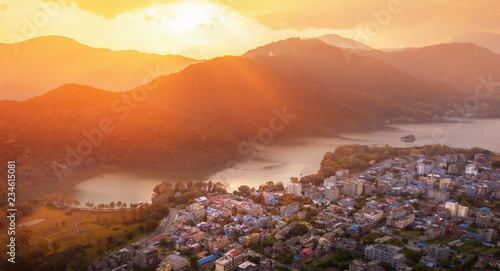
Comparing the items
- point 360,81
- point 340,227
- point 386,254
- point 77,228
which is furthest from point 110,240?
point 360,81

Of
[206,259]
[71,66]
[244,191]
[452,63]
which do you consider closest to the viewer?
[206,259]

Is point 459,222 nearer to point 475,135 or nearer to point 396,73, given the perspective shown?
point 475,135

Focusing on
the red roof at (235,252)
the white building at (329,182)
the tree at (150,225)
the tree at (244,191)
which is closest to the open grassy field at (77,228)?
the tree at (150,225)

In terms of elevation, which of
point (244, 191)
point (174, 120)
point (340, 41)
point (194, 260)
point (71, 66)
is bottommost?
point (194, 260)

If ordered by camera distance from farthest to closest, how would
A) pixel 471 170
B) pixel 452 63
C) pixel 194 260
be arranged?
pixel 452 63 < pixel 471 170 < pixel 194 260

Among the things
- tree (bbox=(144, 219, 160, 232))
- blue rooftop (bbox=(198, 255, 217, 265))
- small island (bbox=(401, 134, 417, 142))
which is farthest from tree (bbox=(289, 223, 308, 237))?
small island (bbox=(401, 134, 417, 142))

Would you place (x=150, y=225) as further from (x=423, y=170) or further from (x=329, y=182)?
(x=423, y=170)

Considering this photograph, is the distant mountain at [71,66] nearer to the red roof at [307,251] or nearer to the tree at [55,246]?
the tree at [55,246]
